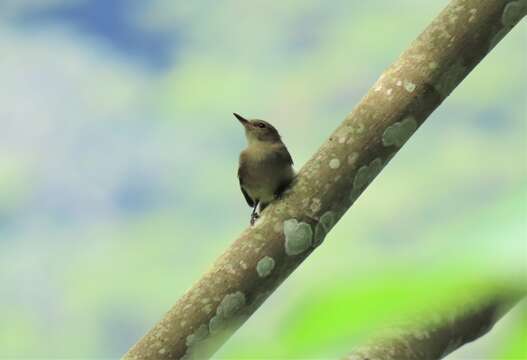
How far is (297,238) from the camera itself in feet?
6.45

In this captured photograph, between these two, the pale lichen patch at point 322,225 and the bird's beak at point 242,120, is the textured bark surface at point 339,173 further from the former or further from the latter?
the bird's beak at point 242,120

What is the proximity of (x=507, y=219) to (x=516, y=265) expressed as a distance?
0.12 ft

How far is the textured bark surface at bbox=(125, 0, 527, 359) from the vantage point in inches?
75.6

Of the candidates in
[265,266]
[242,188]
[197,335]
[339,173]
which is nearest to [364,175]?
[339,173]

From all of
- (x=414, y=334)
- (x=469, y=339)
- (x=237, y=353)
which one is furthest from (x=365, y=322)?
(x=469, y=339)

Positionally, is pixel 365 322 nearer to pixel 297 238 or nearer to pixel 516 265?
pixel 516 265

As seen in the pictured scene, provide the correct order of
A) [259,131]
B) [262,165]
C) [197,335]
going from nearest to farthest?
[197,335] < [262,165] < [259,131]

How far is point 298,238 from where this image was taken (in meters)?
1.97

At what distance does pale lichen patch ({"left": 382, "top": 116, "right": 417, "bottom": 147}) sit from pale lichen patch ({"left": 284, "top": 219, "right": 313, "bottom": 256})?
27 centimetres

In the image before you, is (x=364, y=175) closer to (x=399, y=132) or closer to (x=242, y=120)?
(x=399, y=132)

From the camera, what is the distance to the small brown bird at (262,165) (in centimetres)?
237

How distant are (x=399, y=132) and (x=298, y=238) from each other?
342 millimetres

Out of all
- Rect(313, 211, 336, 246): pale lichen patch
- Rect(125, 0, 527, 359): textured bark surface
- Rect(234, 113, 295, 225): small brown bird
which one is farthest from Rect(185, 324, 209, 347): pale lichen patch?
Rect(234, 113, 295, 225): small brown bird

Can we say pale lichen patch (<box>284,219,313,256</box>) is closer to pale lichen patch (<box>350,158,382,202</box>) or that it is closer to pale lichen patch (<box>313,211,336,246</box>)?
pale lichen patch (<box>313,211,336,246</box>)
